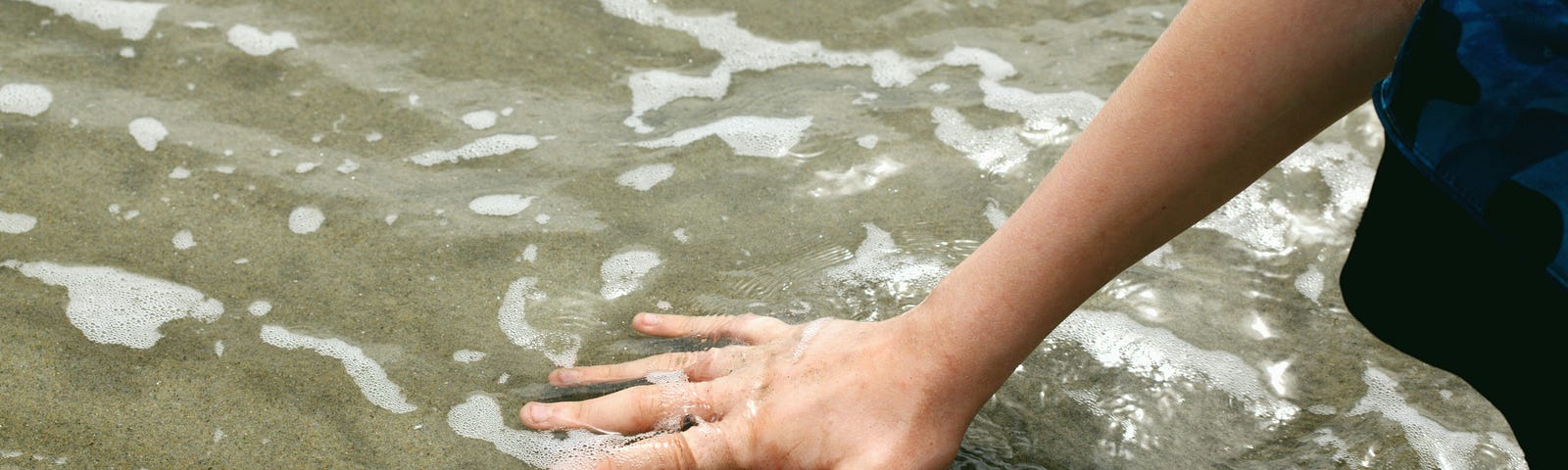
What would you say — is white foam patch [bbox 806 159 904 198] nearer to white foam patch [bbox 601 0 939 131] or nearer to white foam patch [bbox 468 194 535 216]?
white foam patch [bbox 601 0 939 131]

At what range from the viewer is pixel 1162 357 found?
2.04 meters

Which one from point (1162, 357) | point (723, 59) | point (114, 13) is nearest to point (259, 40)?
point (114, 13)

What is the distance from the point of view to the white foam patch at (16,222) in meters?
2.16

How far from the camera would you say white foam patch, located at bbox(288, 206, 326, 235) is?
224cm

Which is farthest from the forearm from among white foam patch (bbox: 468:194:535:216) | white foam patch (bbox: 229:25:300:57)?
white foam patch (bbox: 229:25:300:57)

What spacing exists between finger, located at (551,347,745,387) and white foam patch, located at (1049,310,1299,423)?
66 centimetres

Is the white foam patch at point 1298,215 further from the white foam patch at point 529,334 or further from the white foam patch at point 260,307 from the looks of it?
the white foam patch at point 260,307

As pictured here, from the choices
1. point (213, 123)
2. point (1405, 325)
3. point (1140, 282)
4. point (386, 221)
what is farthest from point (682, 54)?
point (1405, 325)

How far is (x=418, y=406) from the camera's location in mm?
1895

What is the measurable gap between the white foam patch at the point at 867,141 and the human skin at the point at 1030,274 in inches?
27.7

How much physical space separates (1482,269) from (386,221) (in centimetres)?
192

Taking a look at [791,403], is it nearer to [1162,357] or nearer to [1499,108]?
[1162,357]

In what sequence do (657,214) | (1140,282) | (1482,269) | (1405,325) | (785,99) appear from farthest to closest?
(785,99) → (657,214) → (1140,282) → (1405,325) → (1482,269)

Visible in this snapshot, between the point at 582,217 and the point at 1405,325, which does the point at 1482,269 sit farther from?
the point at 582,217
